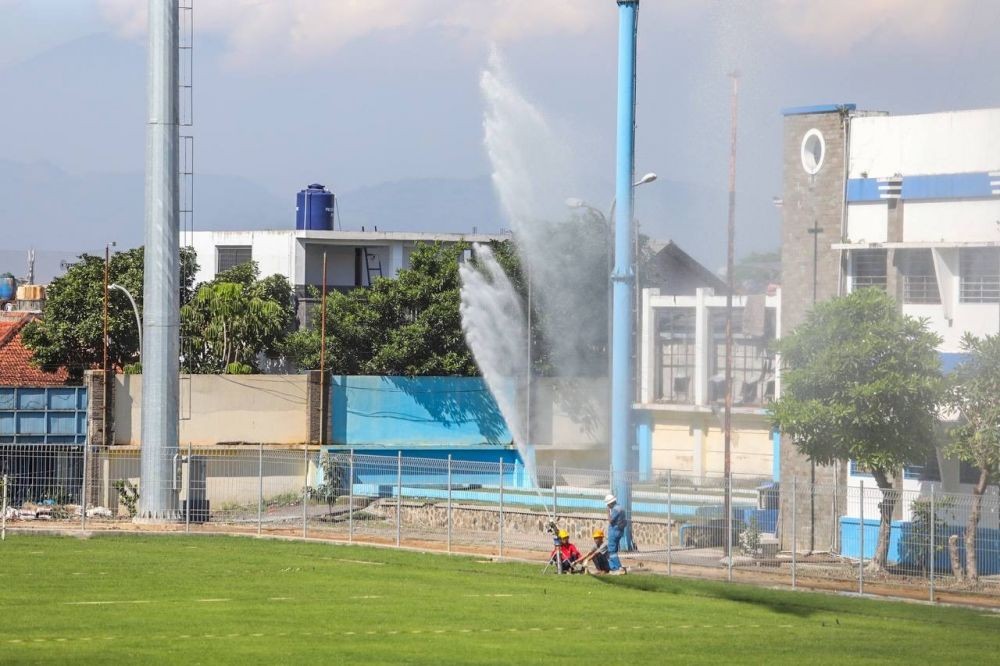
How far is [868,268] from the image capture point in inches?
1410

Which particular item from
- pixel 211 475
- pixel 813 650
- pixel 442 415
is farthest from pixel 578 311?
pixel 813 650

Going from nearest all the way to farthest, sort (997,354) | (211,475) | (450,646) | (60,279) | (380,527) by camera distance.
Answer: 1. (450,646)
2. (997,354)
3. (380,527)
4. (211,475)
5. (60,279)

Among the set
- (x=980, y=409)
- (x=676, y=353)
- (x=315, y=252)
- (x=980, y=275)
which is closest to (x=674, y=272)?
(x=676, y=353)

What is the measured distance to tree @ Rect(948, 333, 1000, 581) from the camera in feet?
96.1

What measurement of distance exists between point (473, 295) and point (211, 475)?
25.3m

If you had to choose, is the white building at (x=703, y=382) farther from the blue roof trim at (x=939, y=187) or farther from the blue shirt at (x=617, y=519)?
the blue shirt at (x=617, y=519)

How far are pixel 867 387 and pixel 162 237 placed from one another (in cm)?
1861

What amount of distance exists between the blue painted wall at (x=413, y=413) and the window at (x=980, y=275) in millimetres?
26730

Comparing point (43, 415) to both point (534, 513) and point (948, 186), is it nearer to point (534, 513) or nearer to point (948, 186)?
point (534, 513)

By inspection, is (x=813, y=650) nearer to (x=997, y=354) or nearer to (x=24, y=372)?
(x=997, y=354)

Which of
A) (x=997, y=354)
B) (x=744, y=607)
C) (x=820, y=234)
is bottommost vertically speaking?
(x=744, y=607)

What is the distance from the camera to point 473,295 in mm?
64438

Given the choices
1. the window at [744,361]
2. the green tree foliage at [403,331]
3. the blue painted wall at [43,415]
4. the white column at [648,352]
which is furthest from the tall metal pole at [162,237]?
the white column at [648,352]

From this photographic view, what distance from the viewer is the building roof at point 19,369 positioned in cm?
6112
